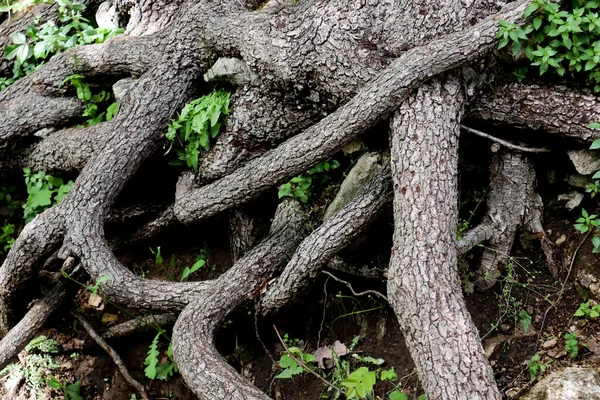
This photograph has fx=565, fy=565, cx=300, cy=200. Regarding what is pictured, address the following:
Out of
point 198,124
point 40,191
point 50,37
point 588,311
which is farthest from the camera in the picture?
point 50,37

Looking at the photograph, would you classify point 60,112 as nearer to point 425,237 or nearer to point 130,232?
point 130,232

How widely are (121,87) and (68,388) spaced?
281 cm

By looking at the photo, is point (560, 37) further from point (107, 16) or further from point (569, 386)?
point (107, 16)

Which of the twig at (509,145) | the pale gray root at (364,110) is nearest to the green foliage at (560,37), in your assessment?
the pale gray root at (364,110)

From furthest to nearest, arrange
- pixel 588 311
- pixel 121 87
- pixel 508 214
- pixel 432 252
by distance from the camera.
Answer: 1. pixel 121 87
2. pixel 508 214
3. pixel 588 311
4. pixel 432 252

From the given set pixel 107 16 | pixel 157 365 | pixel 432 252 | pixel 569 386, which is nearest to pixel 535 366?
pixel 569 386

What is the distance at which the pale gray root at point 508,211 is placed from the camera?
405cm

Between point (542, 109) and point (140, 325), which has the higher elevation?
point (542, 109)

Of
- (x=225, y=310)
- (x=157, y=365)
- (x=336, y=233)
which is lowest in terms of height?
(x=157, y=365)

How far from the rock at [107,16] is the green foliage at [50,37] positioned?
0.13 meters

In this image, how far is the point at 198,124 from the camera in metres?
4.85

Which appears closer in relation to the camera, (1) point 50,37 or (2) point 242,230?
(2) point 242,230

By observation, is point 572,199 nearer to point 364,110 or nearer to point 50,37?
point 364,110

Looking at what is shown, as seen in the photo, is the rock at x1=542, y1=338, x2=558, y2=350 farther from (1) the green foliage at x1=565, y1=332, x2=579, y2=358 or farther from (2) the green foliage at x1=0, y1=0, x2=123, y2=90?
(2) the green foliage at x1=0, y1=0, x2=123, y2=90
